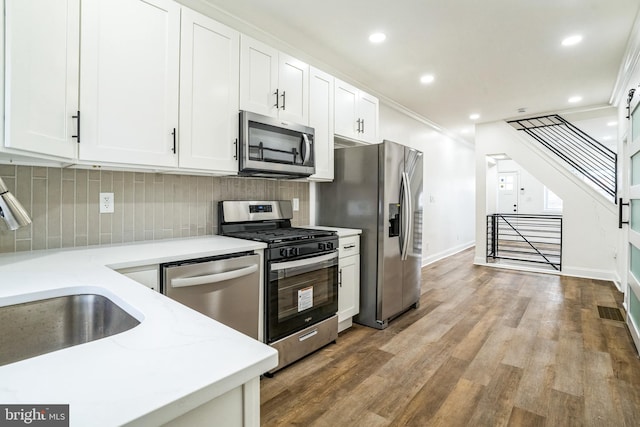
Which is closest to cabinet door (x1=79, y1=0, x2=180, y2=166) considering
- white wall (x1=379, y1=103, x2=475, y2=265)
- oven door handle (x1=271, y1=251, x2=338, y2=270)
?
oven door handle (x1=271, y1=251, x2=338, y2=270)

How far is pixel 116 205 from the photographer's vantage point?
80.5 inches

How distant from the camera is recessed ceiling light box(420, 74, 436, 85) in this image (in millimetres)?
3865

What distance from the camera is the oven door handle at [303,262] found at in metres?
2.22

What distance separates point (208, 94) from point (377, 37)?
5.62ft

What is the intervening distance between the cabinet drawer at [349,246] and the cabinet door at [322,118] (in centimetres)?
63

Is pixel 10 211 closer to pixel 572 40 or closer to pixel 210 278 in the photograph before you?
pixel 210 278

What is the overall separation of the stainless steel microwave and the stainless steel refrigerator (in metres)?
0.52

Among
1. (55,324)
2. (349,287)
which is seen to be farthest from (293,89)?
(55,324)

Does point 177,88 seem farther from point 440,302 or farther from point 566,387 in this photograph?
point 440,302

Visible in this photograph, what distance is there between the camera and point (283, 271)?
2.25 m

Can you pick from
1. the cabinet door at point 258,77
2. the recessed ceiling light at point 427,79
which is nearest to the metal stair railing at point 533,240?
the recessed ceiling light at point 427,79

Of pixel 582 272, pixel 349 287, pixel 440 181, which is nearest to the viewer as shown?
pixel 349 287

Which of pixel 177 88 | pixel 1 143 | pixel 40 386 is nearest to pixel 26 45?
pixel 1 143

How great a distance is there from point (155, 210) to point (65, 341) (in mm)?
1304
